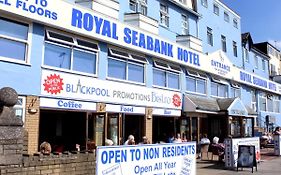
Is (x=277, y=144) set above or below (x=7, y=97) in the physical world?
below

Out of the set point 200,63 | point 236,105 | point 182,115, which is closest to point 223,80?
point 236,105

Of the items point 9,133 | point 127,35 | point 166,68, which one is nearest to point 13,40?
point 9,133

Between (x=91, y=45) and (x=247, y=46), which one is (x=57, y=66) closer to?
(x=91, y=45)

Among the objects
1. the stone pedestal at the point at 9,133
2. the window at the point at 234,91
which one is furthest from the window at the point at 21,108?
the window at the point at 234,91

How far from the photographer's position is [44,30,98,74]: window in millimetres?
14164

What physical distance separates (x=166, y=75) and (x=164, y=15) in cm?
372

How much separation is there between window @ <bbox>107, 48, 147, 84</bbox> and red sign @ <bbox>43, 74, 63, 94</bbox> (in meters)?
3.08

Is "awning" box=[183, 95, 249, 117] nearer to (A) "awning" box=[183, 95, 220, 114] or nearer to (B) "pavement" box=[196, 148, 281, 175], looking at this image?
(A) "awning" box=[183, 95, 220, 114]

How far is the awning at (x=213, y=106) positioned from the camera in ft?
70.7

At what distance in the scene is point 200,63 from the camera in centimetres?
2359

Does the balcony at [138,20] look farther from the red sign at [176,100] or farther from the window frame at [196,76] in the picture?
the window frame at [196,76]

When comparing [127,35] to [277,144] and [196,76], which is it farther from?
[277,144]

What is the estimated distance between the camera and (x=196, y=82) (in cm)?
2373

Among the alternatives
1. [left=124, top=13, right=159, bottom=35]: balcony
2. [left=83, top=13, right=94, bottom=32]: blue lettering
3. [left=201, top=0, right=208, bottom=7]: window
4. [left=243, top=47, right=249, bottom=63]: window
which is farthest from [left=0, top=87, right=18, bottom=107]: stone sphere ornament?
[left=243, top=47, right=249, bottom=63]: window
